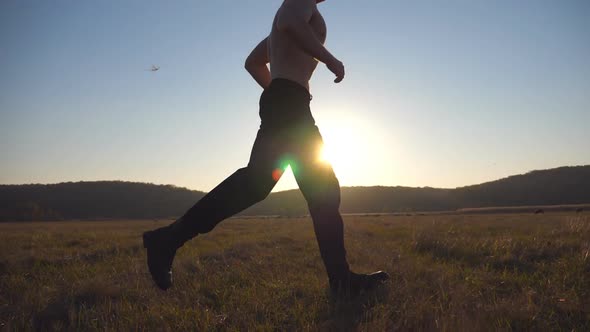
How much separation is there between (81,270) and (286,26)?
11.1 ft

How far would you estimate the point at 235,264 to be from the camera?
14.1 ft

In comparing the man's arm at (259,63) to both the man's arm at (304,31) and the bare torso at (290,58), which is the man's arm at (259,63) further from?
the man's arm at (304,31)

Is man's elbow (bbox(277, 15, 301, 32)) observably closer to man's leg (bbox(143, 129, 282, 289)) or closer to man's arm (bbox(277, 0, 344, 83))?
man's arm (bbox(277, 0, 344, 83))

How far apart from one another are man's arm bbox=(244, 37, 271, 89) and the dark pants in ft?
1.91

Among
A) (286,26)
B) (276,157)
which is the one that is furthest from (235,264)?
(286,26)

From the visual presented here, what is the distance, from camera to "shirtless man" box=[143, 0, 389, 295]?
2541mm

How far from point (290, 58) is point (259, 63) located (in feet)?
1.88

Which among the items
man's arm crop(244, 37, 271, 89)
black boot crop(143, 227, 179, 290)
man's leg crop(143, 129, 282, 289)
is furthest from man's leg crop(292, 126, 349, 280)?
black boot crop(143, 227, 179, 290)

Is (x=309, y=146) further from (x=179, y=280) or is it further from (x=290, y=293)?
(x=179, y=280)

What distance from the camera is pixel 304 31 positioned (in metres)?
→ 2.52

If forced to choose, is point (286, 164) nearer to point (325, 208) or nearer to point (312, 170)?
point (312, 170)

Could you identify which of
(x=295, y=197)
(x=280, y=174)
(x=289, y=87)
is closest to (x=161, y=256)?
(x=280, y=174)

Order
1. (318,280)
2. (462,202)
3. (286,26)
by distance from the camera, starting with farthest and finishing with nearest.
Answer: (462,202) < (318,280) < (286,26)

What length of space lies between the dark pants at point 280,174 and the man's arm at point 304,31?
0.29 metres
